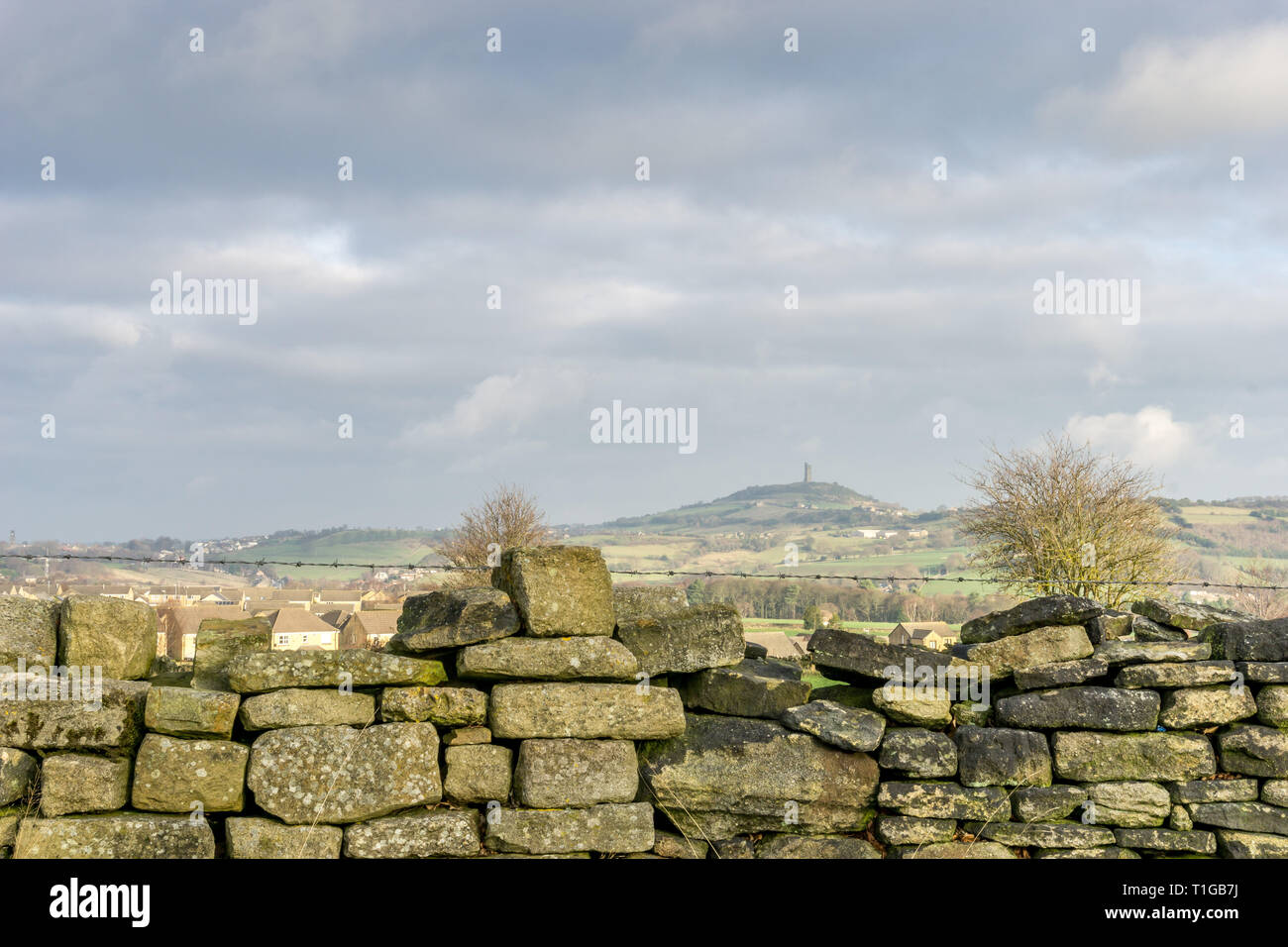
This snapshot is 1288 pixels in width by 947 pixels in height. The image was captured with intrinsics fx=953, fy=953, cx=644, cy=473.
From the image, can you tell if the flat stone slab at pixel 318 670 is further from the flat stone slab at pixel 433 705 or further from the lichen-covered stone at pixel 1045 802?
the lichen-covered stone at pixel 1045 802

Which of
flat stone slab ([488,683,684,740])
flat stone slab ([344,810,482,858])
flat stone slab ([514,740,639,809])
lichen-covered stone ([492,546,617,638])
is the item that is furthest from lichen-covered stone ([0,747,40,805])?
lichen-covered stone ([492,546,617,638])

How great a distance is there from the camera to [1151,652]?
7609mm

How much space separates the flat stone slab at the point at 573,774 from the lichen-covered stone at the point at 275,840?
4.51 feet

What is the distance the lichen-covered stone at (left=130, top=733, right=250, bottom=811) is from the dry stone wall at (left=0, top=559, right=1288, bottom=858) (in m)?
0.02

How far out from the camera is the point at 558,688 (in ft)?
23.3

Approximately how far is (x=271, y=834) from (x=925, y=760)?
4858 mm

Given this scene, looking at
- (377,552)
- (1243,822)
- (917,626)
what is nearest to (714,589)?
(917,626)

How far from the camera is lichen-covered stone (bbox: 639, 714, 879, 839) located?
7266 mm

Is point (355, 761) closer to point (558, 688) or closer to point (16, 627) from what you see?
point (558, 688)

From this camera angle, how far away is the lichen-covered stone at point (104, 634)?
701 centimetres

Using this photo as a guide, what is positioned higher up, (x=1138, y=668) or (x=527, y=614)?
(x=527, y=614)

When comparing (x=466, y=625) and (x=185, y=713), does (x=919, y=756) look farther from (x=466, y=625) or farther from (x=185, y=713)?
(x=185, y=713)

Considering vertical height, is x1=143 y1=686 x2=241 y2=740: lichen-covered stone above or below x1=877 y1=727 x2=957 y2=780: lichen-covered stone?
above

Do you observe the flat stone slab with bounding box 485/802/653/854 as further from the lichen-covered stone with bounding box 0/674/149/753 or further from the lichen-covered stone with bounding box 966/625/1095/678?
the lichen-covered stone with bounding box 966/625/1095/678
